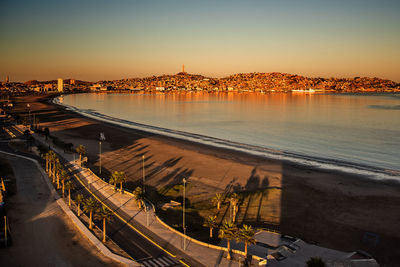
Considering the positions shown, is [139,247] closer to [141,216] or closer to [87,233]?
[87,233]

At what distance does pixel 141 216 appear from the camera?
30.1 m

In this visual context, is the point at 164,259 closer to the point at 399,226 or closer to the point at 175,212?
the point at 175,212

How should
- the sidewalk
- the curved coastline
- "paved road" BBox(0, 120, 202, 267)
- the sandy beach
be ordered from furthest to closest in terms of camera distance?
the curved coastline, the sandy beach, the sidewalk, "paved road" BBox(0, 120, 202, 267)

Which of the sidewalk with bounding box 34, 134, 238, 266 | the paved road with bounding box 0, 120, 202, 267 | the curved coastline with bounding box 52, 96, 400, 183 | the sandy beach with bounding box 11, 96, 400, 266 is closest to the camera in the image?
the paved road with bounding box 0, 120, 202, 267

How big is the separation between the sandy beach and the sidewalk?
146 inches

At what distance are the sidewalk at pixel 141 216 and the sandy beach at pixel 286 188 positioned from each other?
146 inches

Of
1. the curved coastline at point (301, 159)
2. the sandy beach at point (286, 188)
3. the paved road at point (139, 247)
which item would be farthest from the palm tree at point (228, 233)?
the curved coastline at point (301, 159)

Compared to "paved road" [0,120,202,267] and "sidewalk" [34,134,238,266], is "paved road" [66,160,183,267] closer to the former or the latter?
"paved road" [0,120,202,267]

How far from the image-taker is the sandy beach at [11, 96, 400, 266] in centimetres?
2759

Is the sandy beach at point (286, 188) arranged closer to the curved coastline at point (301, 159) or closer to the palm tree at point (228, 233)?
the curved coastline at point (301, 159)

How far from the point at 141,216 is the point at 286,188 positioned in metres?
Result: 19.4

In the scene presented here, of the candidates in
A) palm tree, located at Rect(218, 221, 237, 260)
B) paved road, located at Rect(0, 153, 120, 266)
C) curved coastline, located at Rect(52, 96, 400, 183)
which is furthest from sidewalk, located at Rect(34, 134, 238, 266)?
curved coastline, located at Rect(52, 96, 400, 183)

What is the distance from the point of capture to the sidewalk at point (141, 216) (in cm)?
2273

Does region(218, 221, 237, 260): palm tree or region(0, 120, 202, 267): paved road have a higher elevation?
region(218, 221, 237, 260): palm tree
